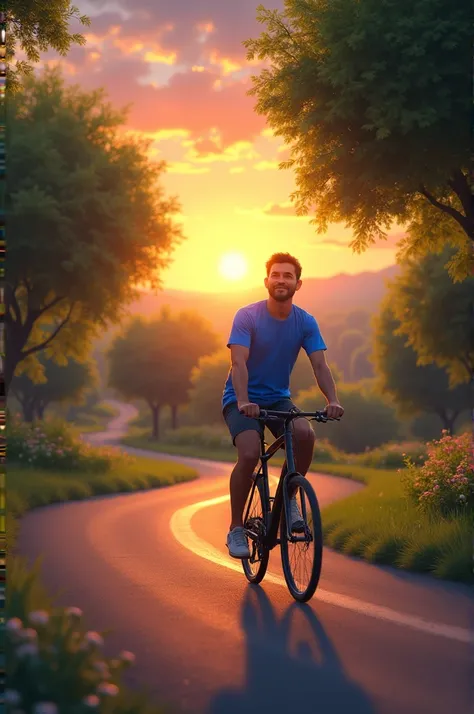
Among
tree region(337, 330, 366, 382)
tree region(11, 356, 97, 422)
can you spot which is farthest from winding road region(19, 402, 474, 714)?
tree region(337, 330, 366, 382)

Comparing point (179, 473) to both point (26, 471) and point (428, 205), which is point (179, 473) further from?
point (428, 205)

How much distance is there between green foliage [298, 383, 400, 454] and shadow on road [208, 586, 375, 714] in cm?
4231

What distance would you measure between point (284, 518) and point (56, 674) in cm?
284

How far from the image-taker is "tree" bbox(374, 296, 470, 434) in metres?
33.5

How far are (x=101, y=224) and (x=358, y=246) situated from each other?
6.86m

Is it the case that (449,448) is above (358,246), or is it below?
below

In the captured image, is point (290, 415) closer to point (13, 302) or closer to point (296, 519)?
point (296, 519)

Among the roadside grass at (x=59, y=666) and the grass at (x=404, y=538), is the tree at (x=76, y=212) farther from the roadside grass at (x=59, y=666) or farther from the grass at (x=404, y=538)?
the roadside grass at (x=59, y=666)

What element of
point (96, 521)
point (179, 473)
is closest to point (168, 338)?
point (179, 473)

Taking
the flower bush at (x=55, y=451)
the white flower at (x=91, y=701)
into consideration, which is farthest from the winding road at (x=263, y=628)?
the flower bush at (x=55, y=451)

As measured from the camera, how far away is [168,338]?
5006 cm

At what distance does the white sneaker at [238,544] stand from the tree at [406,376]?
2651 cm

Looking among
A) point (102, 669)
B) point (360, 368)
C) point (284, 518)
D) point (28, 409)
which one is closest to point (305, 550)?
point (284, 518)

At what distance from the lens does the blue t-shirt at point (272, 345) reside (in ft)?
20.4
